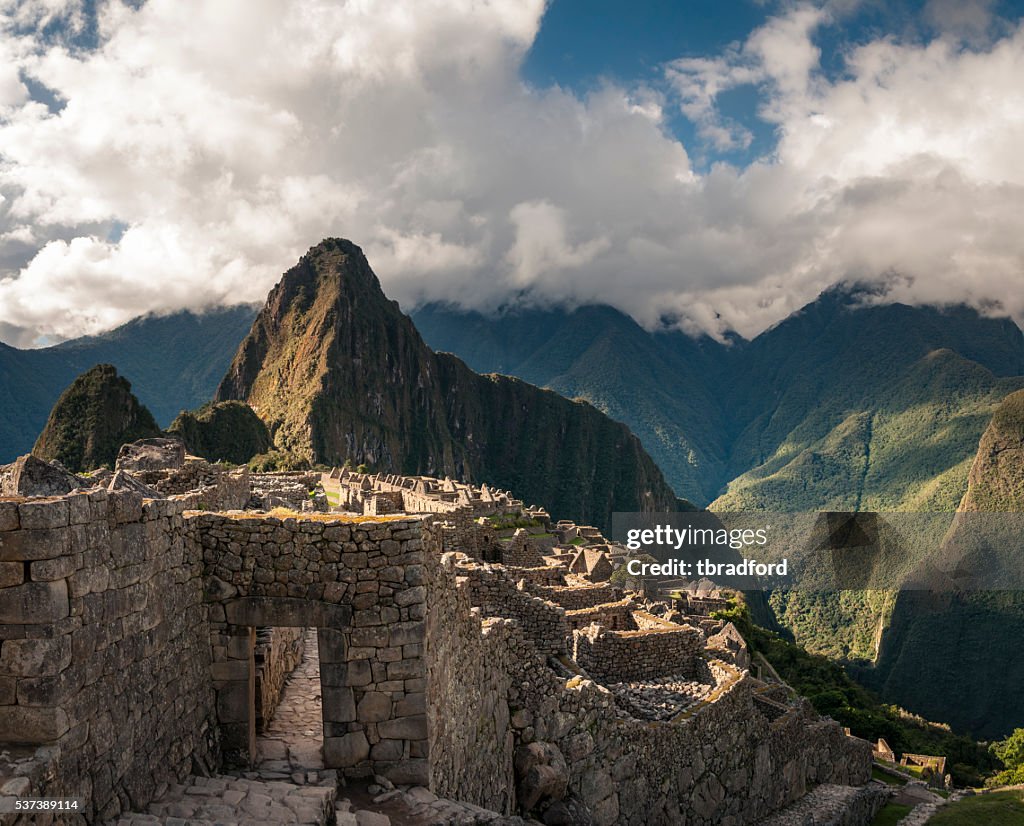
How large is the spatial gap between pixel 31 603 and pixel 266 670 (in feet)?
11.7

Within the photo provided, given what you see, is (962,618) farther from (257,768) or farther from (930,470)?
(257,768)

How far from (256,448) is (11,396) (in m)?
65.4

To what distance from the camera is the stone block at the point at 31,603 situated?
471cm

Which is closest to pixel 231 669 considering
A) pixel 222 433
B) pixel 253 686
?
pixel 253 686

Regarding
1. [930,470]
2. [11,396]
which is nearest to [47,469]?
[11,396]

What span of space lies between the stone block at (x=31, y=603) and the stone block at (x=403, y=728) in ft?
9.50

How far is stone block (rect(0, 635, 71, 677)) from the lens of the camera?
4715 millimetres

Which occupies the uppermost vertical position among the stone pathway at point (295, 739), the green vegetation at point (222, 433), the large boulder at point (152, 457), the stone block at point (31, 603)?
the green vegetation at point (222, 433)

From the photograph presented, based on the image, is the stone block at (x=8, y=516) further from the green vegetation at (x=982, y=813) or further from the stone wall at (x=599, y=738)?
the green vegetation at (x=982, y=813)

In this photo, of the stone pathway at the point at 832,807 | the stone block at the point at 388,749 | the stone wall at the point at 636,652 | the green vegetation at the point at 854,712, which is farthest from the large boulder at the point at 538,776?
the green vegetation at the point at 854,712

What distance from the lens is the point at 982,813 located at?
68.6 feet

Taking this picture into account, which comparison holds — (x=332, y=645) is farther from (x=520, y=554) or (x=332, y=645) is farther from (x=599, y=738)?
(x=520, y=554)

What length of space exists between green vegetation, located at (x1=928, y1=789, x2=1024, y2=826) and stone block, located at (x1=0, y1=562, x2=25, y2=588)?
→ 23.0m

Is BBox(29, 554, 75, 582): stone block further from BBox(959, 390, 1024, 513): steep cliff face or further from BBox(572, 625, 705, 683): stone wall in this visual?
BBox(959, 390, 1024, 513): steep cliff face
